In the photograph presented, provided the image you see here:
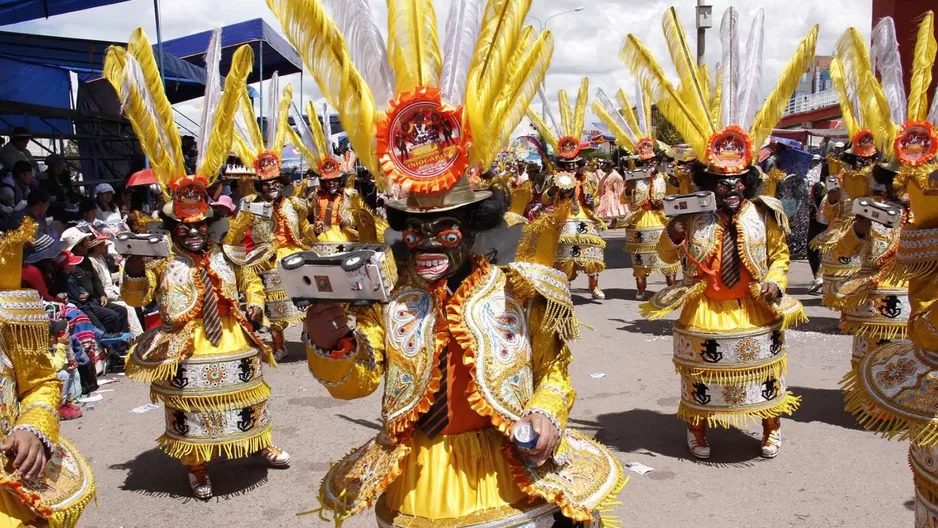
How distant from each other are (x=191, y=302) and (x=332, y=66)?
2.94 meters

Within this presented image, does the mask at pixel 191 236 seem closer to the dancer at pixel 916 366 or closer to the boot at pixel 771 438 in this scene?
the dancer at pixel 916 366

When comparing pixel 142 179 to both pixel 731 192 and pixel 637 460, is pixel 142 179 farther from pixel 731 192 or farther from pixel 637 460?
pixel 731 192

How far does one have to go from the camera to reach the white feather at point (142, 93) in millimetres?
4953

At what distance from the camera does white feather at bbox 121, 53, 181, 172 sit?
16.3 ft

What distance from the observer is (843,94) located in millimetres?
7633

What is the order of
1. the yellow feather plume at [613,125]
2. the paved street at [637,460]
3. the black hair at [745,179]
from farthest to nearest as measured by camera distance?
the yellow feather plume at [613,125] < the black hair at [745,179] < the paved street at [637,460]

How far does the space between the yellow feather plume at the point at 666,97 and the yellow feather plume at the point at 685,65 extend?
1.2 inches

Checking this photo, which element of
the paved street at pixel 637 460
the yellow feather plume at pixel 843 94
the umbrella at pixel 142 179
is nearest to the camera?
the paved street at pixel 637 460

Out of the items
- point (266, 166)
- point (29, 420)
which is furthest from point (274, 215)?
point (29, 420)

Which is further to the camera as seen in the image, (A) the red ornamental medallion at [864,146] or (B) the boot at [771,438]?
(A) the red ornamental medallion at [864,146]

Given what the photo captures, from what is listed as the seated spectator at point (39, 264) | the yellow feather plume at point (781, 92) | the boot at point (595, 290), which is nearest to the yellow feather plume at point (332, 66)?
the seated spectator at point (39, 264)

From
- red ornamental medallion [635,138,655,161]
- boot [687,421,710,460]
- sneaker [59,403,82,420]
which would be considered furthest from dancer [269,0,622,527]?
red ornamental medallion [635,138,655,161]

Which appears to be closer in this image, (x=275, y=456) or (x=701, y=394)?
(x=701, y=394)

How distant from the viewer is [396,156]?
251cm
